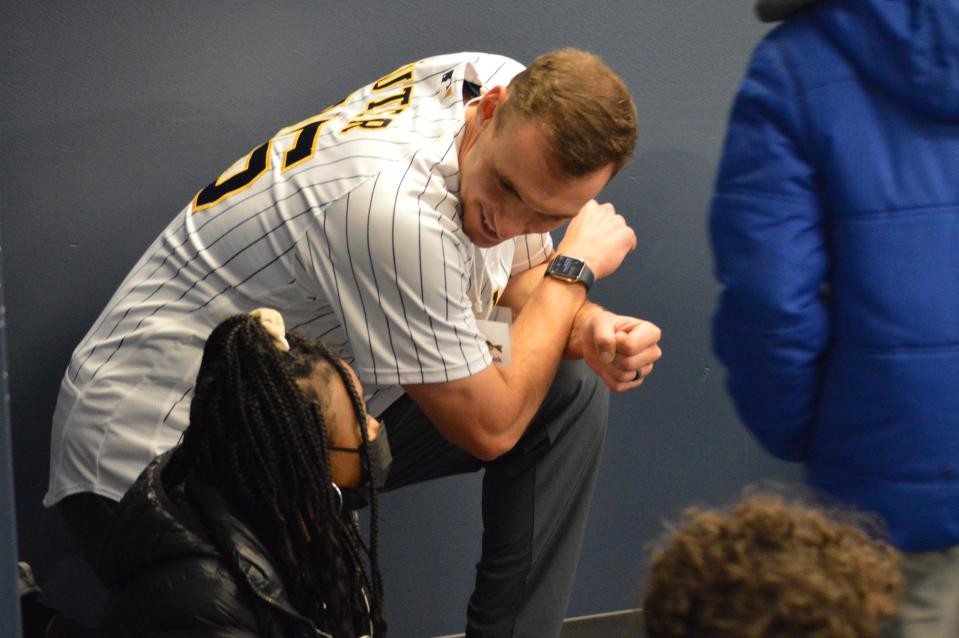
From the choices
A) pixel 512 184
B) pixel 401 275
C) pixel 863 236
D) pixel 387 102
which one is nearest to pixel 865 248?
pixel 863 236

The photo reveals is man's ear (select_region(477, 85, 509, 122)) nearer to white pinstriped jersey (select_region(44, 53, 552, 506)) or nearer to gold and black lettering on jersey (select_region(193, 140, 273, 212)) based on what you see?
white pinstriped jersey (select_region(44, 53, 552, 506))

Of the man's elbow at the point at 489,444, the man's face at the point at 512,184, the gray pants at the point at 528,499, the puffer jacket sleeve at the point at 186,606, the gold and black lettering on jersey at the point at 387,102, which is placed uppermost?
the gold and black lettering on jersey at the point at 387,102

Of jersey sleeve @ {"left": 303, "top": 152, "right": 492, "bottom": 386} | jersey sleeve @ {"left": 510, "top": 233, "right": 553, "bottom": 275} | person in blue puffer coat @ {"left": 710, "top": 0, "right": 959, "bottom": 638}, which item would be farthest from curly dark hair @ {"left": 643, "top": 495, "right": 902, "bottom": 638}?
jersey sleeve @ {"left": 510, "top": 233, "right": 553, "bottom": 275}

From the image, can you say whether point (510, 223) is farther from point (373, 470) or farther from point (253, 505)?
point (253, 505)

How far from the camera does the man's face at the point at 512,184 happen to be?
1.82 m

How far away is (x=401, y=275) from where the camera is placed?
183cm

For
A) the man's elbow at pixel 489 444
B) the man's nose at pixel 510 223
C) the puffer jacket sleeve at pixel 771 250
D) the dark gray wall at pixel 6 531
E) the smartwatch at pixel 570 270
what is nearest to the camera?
the dark gray wall at pixel 6 531

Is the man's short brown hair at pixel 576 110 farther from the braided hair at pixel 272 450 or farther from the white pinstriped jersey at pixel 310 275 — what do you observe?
the braided hair at pixel 272 450

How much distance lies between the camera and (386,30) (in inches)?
92.5

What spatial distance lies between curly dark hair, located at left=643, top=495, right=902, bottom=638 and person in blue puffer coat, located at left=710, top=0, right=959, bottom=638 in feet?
1.02

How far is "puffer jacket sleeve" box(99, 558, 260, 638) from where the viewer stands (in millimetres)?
1537

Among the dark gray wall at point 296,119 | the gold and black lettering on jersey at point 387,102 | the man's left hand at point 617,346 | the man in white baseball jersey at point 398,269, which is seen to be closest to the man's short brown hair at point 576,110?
the man in white baseball jersey at point 398,269

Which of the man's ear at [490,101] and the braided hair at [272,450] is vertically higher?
the man's ear at [490,101]

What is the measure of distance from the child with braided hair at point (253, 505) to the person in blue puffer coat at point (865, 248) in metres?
0.62
